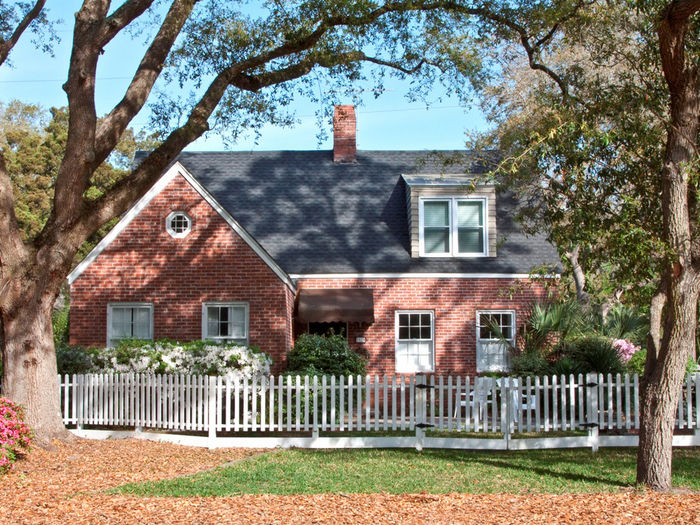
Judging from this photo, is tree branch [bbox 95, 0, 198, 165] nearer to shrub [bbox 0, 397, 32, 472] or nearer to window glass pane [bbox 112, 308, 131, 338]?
shrub [bbox 0, 397, 32, 472]

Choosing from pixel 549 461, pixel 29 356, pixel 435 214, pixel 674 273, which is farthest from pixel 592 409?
pixel 29 356

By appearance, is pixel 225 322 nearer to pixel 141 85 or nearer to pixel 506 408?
pixel 141 85

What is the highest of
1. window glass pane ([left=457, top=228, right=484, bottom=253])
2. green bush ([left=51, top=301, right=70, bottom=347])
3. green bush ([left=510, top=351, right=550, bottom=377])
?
window glass pane ([left=457, top=228, right=484, bottom=253])

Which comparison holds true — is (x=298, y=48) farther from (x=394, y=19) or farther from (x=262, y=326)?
(x=262, y=326)

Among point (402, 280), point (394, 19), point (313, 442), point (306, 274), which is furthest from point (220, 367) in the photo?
point (394, 19)

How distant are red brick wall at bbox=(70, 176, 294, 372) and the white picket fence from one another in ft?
8.57

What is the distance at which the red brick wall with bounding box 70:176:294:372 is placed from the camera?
17484 millimetres

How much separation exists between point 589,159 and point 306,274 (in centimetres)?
1024

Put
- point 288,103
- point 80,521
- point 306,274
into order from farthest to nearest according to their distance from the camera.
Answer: point 306,274, point 288,103, point 80,521

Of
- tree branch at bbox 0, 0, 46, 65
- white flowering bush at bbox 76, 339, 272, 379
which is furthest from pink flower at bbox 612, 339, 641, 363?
tree branch at bbox 0, 0, 46, 65

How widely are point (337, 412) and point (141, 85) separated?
284 inches

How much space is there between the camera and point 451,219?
2047cm

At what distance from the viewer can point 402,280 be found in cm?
1997

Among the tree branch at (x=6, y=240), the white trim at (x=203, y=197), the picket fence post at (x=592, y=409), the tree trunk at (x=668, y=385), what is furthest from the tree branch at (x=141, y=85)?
the picket fence post at (x=592, y=409)
